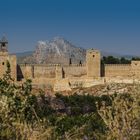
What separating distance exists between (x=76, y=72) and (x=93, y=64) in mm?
2850

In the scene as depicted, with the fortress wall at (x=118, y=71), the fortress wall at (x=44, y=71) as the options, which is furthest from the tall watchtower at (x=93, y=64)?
the fortress wall at (x=44, y=71)

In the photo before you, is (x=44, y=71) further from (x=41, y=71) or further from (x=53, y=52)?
(x=53, y=52)

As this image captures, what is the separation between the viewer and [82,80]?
177 ft

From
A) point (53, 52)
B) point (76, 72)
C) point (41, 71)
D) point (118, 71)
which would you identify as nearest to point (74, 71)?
point (76, 72)

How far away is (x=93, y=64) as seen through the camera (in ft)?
175

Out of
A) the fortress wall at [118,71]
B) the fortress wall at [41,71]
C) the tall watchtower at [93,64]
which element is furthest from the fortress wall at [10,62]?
the fortress wall at [118,71]

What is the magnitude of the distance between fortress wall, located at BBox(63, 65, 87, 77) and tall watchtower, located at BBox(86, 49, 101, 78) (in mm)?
1721

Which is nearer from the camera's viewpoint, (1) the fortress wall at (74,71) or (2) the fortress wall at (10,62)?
(2) the fortress wall at (10,62)

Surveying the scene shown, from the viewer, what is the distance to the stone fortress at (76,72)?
53219mm

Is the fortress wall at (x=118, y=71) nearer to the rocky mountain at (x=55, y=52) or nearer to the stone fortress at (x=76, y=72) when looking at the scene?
the stone fortress at (x=76, y=72)

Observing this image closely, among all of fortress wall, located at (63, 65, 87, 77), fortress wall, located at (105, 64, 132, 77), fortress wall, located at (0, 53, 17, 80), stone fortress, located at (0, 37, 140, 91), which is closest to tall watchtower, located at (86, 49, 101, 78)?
stone fortress, located at (0, 37, 140, 91)

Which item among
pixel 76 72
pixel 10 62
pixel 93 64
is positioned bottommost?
pixel 76 72

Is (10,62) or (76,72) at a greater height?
(10,62)

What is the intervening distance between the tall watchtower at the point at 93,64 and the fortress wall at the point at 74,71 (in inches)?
67.8
